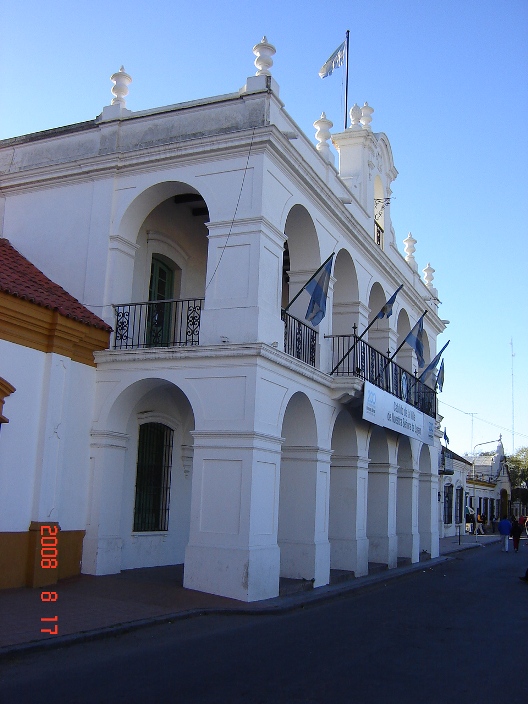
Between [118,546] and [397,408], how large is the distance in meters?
7.06

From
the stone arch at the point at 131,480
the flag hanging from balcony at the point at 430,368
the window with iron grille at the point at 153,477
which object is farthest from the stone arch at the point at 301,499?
the flag hanging from balcony at the point at 430,368

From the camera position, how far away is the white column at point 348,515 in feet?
50.0

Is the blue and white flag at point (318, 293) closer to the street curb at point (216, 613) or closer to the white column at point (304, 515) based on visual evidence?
the white column at point (304, 515)

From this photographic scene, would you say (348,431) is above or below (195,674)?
above

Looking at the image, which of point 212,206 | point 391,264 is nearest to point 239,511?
point 212,206

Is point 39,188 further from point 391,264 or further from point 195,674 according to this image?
point 195,674

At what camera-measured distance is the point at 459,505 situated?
39.4m

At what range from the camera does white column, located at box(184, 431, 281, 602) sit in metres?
10.9

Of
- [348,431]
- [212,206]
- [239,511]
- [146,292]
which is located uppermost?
[212,206]

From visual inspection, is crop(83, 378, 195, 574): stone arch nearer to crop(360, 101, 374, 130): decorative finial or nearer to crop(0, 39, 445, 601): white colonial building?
crop(0, 39, 445, 601): white colonial building

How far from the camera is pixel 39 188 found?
1402 cm

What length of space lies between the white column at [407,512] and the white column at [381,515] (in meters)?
2.00

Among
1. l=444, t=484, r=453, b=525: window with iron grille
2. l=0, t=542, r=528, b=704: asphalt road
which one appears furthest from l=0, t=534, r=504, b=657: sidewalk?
l=444, t=484, r=453, b=525: window with iron grille

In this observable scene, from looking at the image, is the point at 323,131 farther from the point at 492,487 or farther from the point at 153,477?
the point at 492,487
